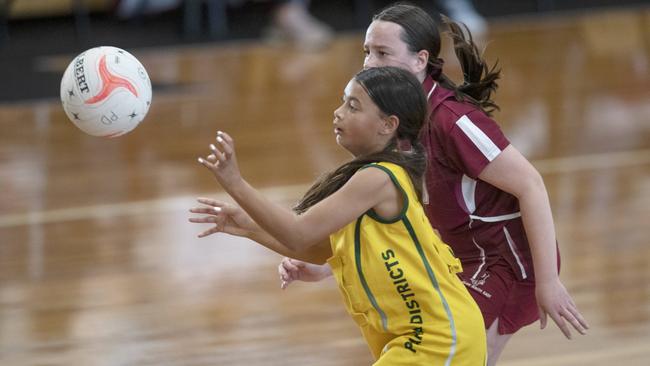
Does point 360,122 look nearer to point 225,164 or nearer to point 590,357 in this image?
point 225,164

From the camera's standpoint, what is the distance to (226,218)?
2.43 metres

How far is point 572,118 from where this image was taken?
6988 mm

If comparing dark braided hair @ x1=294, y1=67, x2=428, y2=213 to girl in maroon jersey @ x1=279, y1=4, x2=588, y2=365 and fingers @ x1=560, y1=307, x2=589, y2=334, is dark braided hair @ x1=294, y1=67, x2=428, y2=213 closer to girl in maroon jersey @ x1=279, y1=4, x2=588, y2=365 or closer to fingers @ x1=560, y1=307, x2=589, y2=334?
girl in maroon jersey @ x1=279, y1=4, x2=588, y2=365

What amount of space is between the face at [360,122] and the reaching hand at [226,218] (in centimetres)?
28

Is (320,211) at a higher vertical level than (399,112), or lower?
lower

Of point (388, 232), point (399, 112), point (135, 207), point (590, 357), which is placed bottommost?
point (135, 207)

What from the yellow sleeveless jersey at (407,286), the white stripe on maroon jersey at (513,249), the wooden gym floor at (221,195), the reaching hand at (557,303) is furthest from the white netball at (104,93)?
the wooden gym floor at (221,195)

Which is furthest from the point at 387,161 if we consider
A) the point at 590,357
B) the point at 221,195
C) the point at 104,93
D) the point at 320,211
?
the point at 221,195

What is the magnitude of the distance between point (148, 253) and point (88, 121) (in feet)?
7.43

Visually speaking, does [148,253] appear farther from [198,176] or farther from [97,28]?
[97,28]

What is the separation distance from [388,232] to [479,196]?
0.38 meters

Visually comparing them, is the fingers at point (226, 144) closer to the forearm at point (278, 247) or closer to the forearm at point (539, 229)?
the forearm at point (278, 247)

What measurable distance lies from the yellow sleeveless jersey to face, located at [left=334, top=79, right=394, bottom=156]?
0.22 ft

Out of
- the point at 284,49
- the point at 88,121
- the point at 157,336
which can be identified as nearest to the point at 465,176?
the point at 88,121
